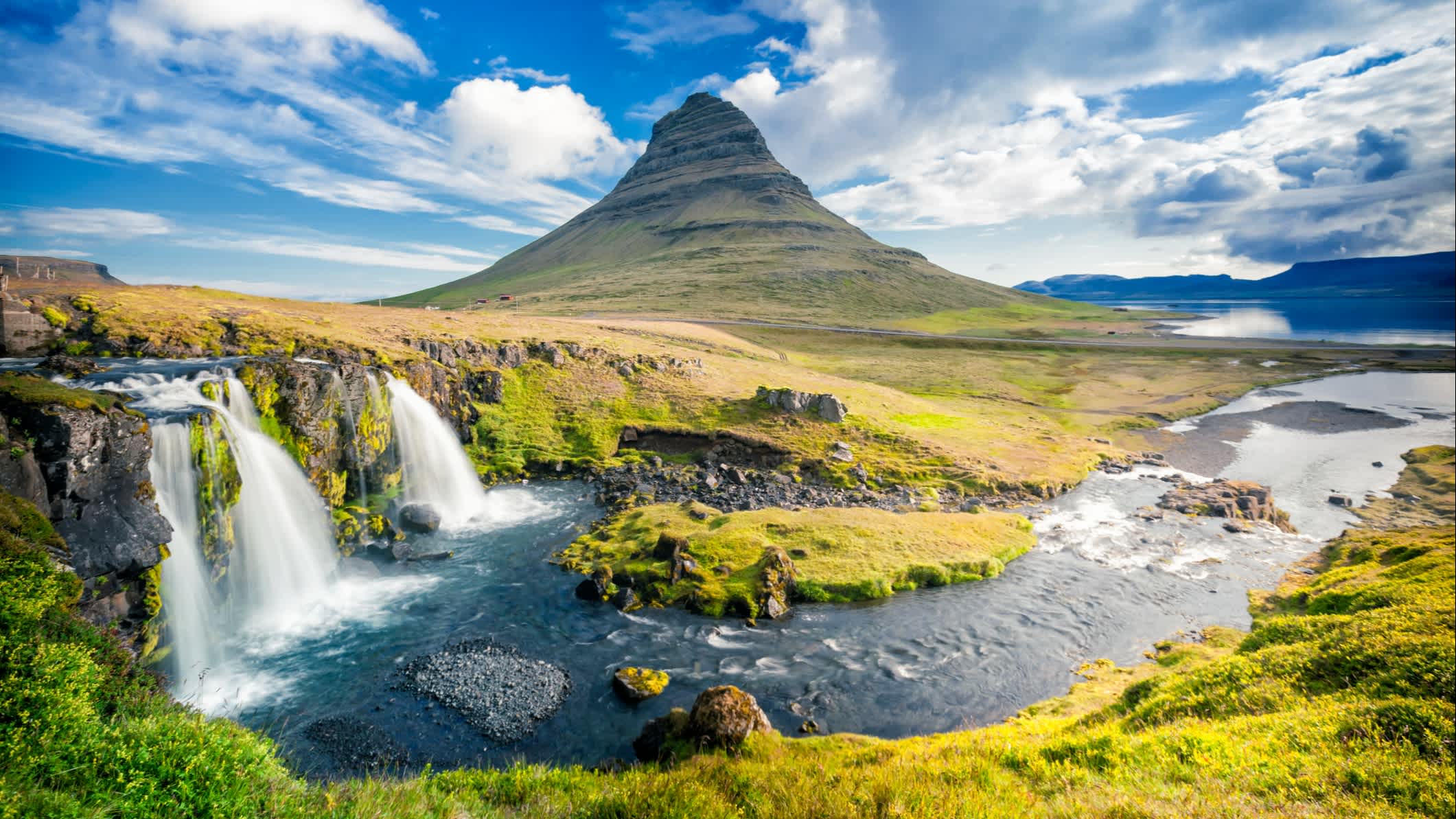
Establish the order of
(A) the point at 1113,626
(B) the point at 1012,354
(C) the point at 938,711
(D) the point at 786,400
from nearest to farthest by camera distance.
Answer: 1. (C) the point at 938,711
2. (A) the point at 1113,626
3. (D) the point at 786,400
4. (B) the point at 1012,354

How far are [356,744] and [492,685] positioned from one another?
4.37 m

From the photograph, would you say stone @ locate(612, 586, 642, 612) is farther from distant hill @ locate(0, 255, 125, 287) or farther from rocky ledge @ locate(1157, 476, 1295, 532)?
distant hill @ locate(0, 255, 125, 287)

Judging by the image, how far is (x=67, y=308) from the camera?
3716 centimetres

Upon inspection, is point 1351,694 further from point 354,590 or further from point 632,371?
point 632,371

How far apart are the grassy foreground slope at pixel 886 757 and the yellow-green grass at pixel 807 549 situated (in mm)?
11183

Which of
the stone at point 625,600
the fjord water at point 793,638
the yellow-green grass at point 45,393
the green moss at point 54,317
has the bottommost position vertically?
the fjord water at point 793,638

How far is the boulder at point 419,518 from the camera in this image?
3553 cm

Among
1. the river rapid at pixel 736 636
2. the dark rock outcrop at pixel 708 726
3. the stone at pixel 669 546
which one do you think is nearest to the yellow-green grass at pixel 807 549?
the stone at pixel 669 546

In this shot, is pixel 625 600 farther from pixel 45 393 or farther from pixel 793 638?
pixel 45 393

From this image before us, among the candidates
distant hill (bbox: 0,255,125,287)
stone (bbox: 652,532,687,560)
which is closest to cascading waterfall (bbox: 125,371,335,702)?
stone (bbox: 652,532,687,560)

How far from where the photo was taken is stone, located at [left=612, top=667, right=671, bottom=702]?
20.5 m

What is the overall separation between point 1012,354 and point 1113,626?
119 metres

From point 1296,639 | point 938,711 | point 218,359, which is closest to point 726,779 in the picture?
point 938,711

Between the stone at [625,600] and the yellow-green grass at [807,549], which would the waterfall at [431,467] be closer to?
the yellow-green grass at [807,549]
